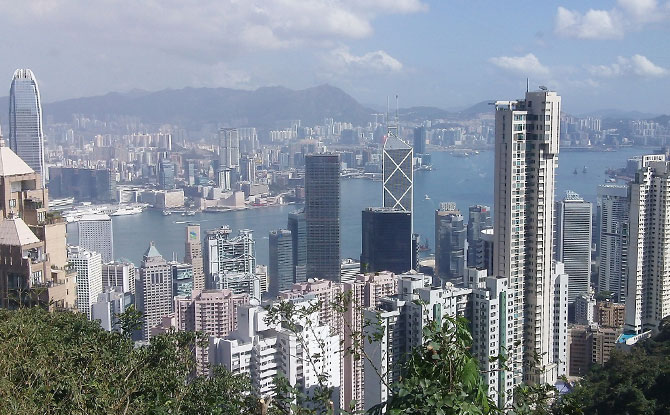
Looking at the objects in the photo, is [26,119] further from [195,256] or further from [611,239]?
[611,239]

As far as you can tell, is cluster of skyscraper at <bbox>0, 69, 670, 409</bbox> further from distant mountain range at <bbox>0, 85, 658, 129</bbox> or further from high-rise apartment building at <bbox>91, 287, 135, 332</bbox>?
distant mountain range at <bbox>0, 85, 658, 129</bbox>

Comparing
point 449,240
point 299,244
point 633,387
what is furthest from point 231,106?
point 633,387

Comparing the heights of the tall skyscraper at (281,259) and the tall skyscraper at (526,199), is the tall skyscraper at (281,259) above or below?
below

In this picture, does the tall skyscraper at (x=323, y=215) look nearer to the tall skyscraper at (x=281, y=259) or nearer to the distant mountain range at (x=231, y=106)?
the tall skyscraper at (x=281, y=259)

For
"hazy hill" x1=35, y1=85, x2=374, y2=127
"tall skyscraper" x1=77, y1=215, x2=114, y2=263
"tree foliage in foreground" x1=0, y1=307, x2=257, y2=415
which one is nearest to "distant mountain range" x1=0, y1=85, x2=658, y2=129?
"hazy hill" x1=35, y1=85, x2=374, y2=127

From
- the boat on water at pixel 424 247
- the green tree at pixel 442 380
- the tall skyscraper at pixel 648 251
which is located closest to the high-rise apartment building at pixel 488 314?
the tall skyscraper at pixel 648 251

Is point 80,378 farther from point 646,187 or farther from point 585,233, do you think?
point 585,233
